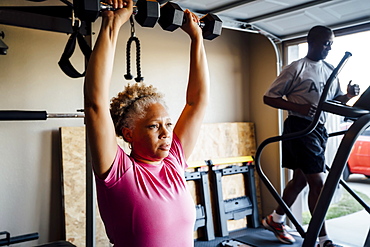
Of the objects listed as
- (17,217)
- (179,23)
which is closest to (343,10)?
(179,23)

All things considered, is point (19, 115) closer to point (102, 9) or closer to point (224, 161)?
point (102, 9)

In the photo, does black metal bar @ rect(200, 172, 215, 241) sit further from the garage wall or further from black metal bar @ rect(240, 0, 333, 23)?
black metal bar @ rect(240, 0, 333, 23)

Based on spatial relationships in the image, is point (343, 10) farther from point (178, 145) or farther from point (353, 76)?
point (178, 145)

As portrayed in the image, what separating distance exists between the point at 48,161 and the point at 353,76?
3158mm

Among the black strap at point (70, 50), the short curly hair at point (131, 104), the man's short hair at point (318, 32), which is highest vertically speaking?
the man's short hair at point (318, 32)

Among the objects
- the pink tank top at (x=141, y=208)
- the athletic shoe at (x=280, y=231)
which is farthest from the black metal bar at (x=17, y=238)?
the athletic shoe at (x=280, y=231)

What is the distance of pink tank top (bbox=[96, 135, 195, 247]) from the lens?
1.30 m

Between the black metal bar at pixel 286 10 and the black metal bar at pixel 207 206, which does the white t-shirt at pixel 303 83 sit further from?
the black metal bar at pixel 207 206

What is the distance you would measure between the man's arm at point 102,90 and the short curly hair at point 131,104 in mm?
209

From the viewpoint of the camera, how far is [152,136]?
1424 mm

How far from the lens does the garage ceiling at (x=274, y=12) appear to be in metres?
3.18

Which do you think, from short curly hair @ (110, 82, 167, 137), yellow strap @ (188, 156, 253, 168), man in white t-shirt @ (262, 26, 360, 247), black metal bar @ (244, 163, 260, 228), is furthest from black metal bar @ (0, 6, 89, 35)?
black metal bar @ (244, 163, 260, 228)

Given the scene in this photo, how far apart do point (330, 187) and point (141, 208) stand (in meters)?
0.61

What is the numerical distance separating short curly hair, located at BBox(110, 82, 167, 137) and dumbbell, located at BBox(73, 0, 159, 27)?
0.89 feet
